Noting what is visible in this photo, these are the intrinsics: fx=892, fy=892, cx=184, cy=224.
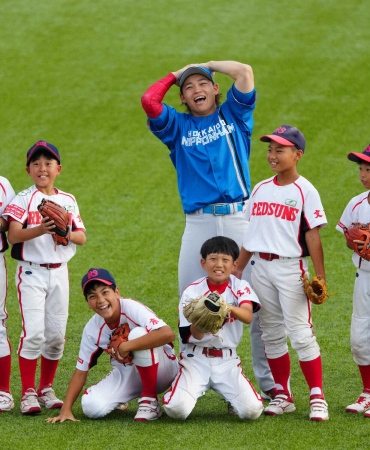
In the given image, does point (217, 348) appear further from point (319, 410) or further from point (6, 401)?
point (6, 401)

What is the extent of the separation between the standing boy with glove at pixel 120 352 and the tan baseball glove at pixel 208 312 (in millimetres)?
325

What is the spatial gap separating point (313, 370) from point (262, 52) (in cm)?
854

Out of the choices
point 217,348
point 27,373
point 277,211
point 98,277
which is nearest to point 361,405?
point 217,348

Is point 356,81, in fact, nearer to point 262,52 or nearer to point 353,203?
point 262,52

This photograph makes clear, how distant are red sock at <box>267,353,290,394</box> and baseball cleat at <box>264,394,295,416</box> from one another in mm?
62

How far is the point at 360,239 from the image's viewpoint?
16.9 ft

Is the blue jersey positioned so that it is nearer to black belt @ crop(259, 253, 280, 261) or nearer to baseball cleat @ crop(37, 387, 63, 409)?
black belt @ crop(259, 253, 280, 261)

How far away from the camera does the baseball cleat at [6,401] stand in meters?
5.46

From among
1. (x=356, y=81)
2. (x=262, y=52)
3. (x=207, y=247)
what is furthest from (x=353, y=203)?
(x=262, y=52)

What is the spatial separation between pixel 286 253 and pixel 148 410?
1.23 meters

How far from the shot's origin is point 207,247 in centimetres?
527

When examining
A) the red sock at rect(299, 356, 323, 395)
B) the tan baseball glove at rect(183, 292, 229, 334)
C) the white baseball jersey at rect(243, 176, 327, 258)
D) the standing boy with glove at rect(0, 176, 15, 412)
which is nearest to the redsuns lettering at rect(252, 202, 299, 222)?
the white baseball jersey at rect(243, 176, 327, 258)

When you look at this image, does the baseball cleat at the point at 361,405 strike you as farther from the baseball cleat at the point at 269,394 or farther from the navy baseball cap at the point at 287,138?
the navy baseball cap at the point at 287,138

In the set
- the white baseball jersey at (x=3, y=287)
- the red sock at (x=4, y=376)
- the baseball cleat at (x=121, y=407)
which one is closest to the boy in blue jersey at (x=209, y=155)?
the baseball cleat at (x=121, y=407)
